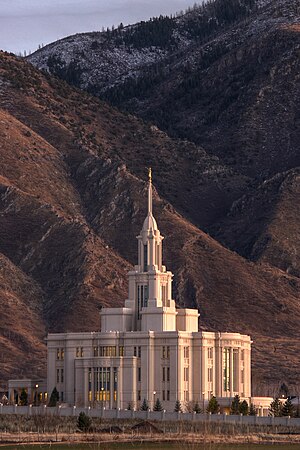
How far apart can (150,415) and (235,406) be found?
12553mm

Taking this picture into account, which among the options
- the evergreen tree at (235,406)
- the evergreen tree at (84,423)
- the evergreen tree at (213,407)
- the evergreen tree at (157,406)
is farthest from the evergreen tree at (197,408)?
the evergreen tree at (84,423)

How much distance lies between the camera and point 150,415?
18225cm

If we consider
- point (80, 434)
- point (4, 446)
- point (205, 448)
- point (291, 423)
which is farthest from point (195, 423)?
point (205, 448)

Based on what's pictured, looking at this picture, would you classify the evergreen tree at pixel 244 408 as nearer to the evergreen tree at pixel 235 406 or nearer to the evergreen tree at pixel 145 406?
the evergreen tree at pixel 235 406

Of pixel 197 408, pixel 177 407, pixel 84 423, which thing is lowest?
pixel 84 423

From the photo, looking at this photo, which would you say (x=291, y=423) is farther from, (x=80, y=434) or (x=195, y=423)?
(x=80, y=434)

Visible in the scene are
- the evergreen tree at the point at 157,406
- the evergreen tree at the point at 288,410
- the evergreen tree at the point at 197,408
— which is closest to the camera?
the evergreen tree at the point at 288,410

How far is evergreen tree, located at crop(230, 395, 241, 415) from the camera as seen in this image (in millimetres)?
189525

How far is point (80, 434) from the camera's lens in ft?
521

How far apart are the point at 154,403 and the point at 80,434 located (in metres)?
40.8

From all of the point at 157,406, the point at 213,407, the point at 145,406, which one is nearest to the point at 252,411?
the point at 213,407

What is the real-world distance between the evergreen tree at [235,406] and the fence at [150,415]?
7402mm

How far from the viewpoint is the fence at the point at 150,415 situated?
579ft

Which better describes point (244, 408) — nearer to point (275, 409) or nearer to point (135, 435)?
point (275, 409)
